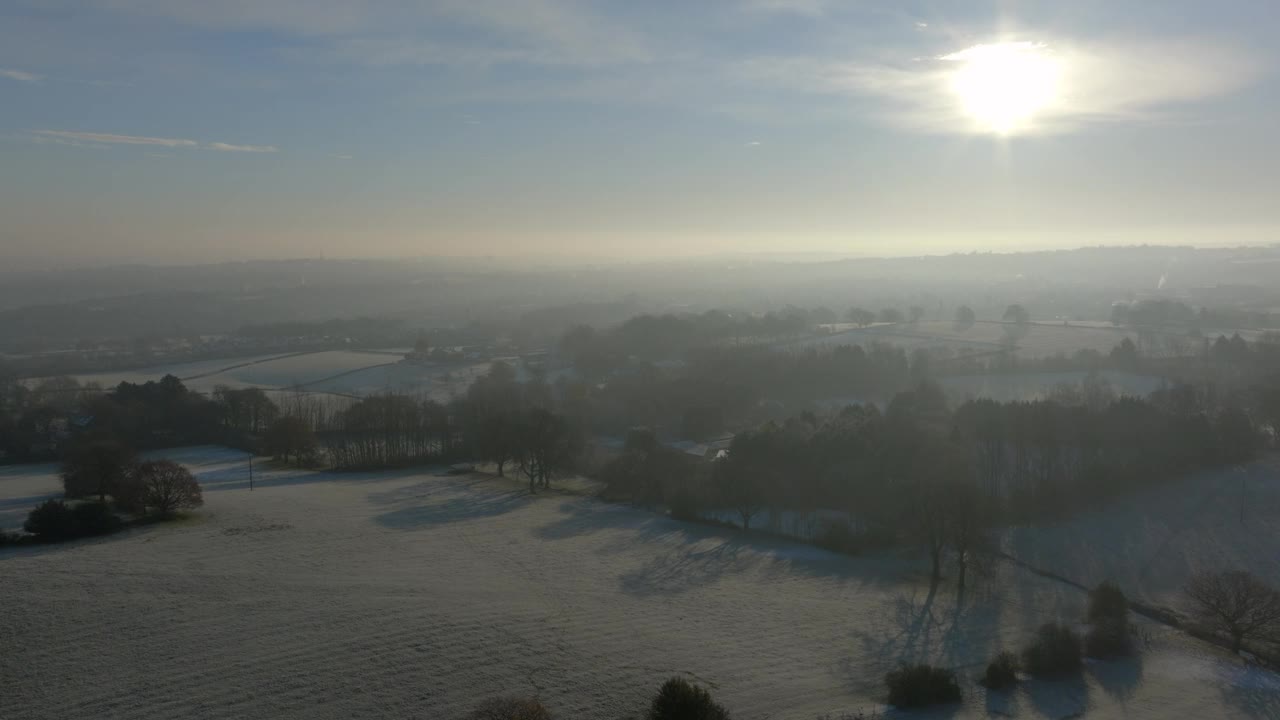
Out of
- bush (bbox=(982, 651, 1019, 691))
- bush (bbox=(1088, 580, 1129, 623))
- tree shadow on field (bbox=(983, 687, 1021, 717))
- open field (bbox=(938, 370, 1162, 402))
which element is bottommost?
tree shadow on field (bbox=(983, 687, 1021, 717))

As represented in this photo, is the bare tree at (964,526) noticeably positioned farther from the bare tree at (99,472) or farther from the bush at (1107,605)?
the bare tree at (99,472)

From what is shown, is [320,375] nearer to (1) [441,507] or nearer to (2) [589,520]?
(1) [441,507]

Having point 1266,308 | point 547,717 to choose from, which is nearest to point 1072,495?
point 547,717

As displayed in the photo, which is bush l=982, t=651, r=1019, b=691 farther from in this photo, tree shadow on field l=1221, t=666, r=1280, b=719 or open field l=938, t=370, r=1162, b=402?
open field l=938, t=370, r=1162, b=402

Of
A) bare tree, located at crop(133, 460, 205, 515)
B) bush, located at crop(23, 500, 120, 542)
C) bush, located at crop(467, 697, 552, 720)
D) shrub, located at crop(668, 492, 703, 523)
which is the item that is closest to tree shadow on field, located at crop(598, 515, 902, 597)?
shrub, located at crop(668, 492, 703, 523)

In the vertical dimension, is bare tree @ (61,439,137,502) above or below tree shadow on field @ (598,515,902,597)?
above

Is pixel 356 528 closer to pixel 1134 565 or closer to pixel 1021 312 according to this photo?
pixel 1134 565
